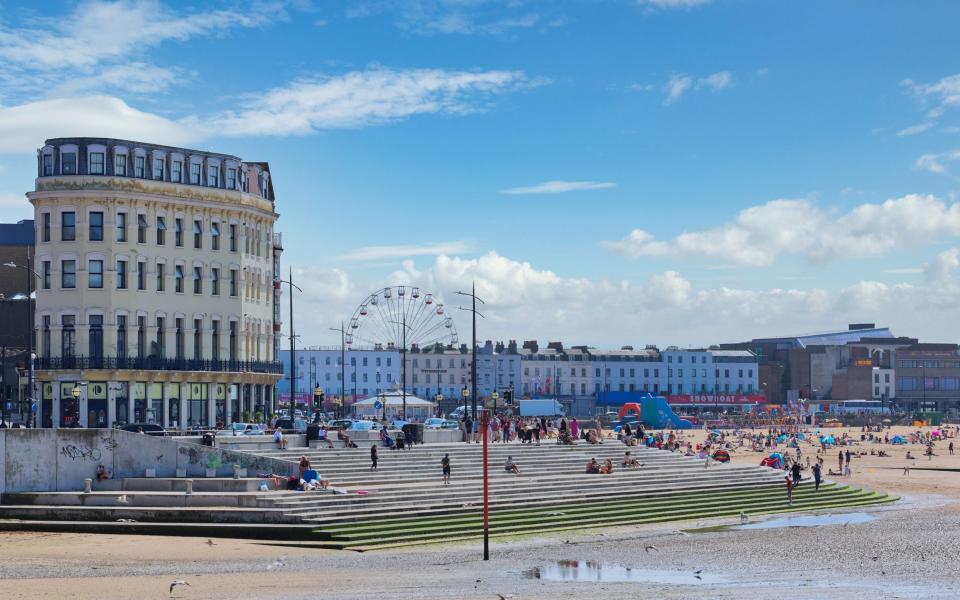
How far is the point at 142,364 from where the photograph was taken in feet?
189

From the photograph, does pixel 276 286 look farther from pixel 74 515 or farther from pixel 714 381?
pixel 714 381

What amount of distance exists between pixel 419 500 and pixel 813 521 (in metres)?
15.4

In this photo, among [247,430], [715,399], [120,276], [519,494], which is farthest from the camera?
[715,399]

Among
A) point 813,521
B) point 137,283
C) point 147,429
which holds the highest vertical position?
point 137,283

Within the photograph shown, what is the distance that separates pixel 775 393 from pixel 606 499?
148 metres

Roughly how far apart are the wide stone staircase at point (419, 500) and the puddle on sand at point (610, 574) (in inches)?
227

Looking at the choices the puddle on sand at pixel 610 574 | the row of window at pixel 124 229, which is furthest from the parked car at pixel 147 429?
the puddle on sand at pixel 610 574

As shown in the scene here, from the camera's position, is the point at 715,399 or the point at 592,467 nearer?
the point at 592,467

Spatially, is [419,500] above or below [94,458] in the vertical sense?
below

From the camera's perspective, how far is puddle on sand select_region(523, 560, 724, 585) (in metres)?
31.9

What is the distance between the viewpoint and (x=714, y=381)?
180375 millimetres

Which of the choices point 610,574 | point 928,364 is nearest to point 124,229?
point 610,574

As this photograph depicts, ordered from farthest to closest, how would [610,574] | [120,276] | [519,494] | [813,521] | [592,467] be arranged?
[120,276] → [592,467] → [813,521] → [519,494] → [610,574]

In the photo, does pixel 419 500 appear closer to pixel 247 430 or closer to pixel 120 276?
pixel 247 430
